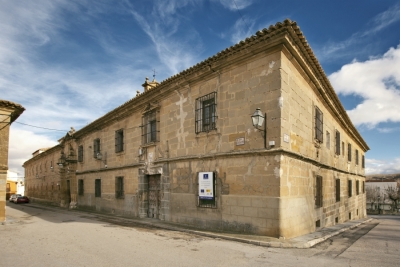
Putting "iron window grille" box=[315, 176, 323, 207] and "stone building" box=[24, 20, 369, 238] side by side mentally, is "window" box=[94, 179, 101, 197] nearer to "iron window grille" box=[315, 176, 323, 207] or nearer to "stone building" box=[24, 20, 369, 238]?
"stone building" box=[24, 20, 369, 238]

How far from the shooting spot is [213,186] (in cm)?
889

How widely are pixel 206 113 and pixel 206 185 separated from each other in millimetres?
2491

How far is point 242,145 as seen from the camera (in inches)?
324

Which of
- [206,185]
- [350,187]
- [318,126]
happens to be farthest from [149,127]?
[350,187]

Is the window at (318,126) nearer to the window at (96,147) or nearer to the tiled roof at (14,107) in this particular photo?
the tiled roof at (14,107)

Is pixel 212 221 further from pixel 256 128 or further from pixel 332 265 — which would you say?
pixel 332 265

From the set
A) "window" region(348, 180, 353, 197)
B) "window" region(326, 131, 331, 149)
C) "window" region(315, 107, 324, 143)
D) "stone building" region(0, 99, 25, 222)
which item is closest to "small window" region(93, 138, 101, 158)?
"stone building" region(0, 99, 25, 222)

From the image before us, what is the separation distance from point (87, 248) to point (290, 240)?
5.01 m

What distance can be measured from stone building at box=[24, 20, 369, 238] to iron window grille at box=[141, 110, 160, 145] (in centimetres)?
5

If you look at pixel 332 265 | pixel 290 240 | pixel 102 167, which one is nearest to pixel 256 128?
pixel 290 240

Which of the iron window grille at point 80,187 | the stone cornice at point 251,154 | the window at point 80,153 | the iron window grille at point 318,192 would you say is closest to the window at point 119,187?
the stone cornice at point 251,154

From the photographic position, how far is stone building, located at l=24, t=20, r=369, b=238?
300 inches

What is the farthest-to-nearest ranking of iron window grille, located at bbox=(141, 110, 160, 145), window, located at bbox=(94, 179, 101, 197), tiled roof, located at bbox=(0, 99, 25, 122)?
window, located at bbox=(94, 179, 101, 197) → iron window grille, located at bbox=(141, 110, 160, 145) → tiled roof, located at bbox=(0, 99, 25, 122)

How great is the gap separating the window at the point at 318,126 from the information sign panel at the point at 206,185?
435cm
